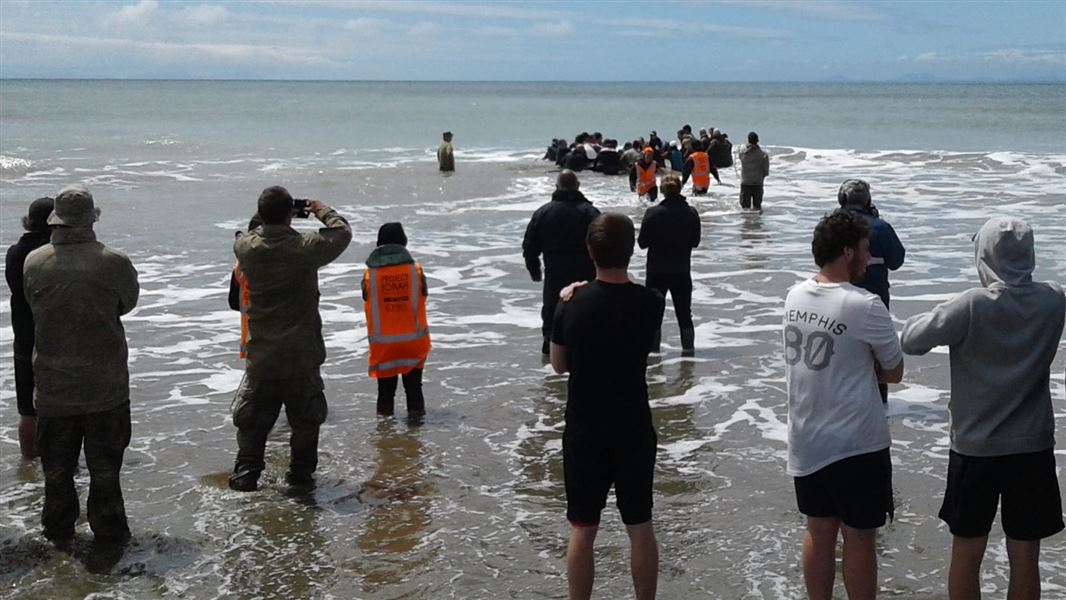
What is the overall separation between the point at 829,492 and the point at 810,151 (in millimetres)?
40893

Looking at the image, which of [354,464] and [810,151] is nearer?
[354,464]

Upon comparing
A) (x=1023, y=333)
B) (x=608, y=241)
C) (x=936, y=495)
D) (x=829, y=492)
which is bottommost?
(x=936, y=495)

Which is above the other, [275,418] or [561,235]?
[561,235]

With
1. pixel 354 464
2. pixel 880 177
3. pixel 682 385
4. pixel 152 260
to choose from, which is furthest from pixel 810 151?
pixel 354 464

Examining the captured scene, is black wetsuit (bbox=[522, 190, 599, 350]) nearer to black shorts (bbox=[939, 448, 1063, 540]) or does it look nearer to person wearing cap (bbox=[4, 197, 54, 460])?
person wearing cap (bbox=[4, 197, 54, 460])

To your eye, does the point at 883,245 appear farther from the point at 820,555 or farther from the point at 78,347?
the point at 78,347

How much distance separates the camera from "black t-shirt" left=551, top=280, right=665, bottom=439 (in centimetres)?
470

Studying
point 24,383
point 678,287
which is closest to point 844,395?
point 24,383

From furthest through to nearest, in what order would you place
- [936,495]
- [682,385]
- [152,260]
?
1. [152,260]
2. [682,385]
3. [936,495]

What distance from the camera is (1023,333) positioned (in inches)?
177

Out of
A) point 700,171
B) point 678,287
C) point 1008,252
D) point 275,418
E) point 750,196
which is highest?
point 1008,252

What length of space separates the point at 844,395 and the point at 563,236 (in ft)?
17.0

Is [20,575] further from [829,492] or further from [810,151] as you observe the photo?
[810,151]

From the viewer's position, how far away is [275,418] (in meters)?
6.95
